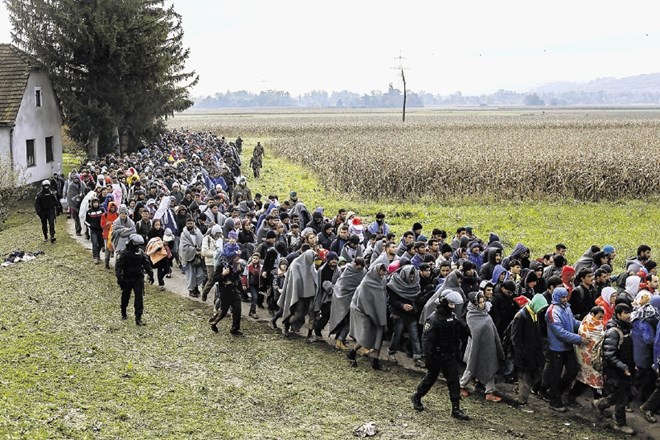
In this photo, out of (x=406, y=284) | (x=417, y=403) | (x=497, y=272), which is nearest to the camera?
(x=417, y=403)

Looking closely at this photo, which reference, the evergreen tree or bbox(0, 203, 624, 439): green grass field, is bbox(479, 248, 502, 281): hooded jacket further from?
the evergreen tree

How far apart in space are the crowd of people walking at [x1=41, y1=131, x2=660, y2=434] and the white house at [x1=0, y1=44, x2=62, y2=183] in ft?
50.5

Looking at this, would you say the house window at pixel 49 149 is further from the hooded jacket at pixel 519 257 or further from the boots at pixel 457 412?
the boots at pixel 457 412

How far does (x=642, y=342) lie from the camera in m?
9.50

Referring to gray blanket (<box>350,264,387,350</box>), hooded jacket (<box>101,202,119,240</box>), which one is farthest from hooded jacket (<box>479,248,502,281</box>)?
hooded jacket (<box>101,202,119,240</box>)

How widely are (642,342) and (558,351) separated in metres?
1.09

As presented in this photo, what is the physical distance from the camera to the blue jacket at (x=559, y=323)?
9.68 meters

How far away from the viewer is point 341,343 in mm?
12242

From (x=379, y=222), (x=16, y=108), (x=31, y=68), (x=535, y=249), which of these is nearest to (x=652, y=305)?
(x=379, y=222)

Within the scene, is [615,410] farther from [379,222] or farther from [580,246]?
[580,246]

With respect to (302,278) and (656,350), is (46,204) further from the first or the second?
(656,350)

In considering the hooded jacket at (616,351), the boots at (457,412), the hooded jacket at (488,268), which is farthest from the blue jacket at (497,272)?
the boots at (457,412)

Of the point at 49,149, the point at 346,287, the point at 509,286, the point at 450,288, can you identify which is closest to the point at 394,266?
the point at 346,287

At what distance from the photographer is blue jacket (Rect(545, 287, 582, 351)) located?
381 inches
